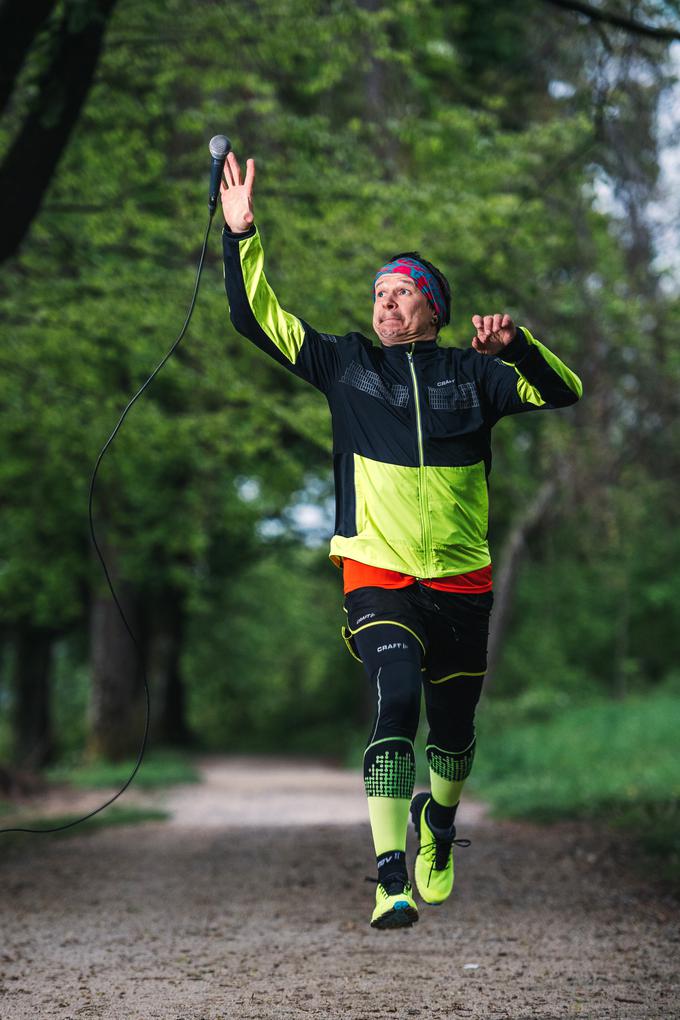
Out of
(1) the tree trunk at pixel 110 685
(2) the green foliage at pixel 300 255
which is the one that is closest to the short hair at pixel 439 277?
(2) the green foliage at pixel 300 255

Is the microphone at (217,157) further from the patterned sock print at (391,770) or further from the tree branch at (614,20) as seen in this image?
the tree branch at (614,20)

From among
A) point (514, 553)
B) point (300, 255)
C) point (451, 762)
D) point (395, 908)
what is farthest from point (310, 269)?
point (514, 553)

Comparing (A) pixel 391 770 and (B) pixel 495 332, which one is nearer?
(A) pixel 391 770

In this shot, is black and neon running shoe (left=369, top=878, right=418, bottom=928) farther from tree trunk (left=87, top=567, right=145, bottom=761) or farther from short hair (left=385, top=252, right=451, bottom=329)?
tree trunk (left=87, top=567, right=145, bottom=761)

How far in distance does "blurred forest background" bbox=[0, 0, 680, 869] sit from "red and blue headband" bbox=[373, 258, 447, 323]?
2432 mm

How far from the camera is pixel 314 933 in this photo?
19.3 feet

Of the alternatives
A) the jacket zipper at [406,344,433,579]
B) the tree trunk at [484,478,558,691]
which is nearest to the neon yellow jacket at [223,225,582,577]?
the jacket zipper at [406,344,433,579]

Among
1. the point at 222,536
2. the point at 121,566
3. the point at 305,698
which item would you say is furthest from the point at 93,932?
the point at 305,698

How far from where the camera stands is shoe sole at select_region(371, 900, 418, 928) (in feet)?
12.2

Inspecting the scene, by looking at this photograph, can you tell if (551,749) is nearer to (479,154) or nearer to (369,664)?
(479,154)

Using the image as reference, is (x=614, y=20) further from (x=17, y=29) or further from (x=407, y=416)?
(x=17, y=29)

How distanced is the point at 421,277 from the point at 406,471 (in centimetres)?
78

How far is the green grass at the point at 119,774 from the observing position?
17.6 metres

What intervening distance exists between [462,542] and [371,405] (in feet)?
1.96
